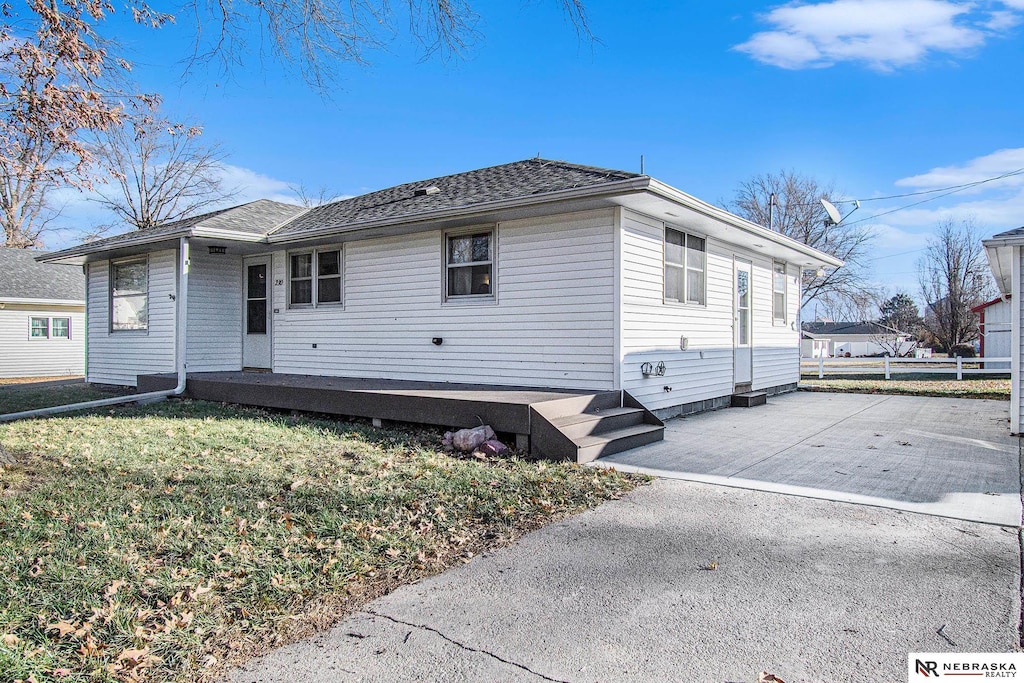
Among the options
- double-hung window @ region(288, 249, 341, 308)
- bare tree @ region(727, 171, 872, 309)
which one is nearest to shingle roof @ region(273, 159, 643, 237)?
double-hung window @ region(288, 249, 341, 308)

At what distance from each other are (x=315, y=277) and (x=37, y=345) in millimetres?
15138

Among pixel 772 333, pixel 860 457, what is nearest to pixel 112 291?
pixel 772 333

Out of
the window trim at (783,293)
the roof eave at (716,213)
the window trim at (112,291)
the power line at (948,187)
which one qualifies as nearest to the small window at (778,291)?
the window trim at (783,293)

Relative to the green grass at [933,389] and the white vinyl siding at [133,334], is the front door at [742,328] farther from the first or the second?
the white vinyl siding at [133,334]

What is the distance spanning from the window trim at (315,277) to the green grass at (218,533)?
13.7 feet

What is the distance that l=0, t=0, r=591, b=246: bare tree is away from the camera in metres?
5.51

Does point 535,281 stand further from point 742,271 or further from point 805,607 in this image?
point 805,607

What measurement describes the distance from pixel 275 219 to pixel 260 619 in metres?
10.2

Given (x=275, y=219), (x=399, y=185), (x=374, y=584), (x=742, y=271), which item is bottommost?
(x=374, y=584)

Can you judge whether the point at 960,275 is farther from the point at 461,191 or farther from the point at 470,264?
the point at 470,264

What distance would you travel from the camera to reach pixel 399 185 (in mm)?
12523

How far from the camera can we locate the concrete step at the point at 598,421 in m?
6.45

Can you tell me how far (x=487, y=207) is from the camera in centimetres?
800

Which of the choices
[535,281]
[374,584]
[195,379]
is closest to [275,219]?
[195,379]
